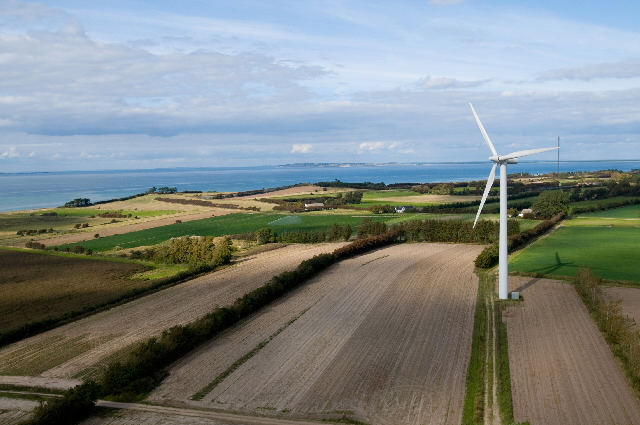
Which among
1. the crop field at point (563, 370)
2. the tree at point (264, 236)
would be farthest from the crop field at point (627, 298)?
the tree at point (264, 236)

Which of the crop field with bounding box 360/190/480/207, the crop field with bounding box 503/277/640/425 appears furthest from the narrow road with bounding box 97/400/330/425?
the crop field with bounding box 360/190/480/207

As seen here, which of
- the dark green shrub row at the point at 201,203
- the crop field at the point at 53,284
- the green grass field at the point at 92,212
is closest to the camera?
the crop field at the point at 53,284

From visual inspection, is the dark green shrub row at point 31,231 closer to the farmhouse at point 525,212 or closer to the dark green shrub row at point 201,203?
→ the dark green shrub row at point 201,203

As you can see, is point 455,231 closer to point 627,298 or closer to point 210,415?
point 627,298

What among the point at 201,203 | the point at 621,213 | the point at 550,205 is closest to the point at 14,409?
the point at 550,205

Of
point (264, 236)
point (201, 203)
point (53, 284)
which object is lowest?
point (53, 284)

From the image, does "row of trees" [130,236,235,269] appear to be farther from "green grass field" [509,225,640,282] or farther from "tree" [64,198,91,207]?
"tree" [64,198,91,207]

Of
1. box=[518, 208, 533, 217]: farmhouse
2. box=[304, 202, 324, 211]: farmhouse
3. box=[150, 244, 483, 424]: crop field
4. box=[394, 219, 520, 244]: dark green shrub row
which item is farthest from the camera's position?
box=[304, 202, 324, 211]: farmhouse
